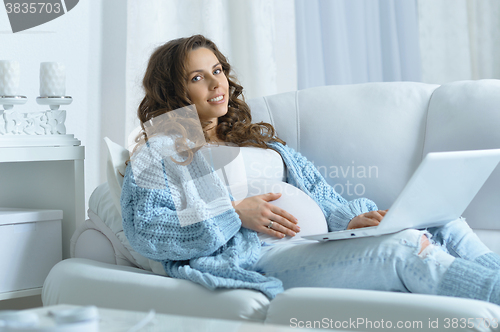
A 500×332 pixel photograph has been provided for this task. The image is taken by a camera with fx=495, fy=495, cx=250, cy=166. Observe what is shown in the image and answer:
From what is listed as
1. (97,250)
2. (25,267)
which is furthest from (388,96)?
(25,267)

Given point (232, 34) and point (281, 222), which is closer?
point (281, 222)

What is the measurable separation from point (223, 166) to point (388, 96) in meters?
0.54

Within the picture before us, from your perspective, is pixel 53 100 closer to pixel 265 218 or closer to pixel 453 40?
pixel 265 218

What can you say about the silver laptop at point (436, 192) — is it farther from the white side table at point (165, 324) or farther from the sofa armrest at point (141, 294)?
the white side table at point (165, 324)

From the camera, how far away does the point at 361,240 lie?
3.21 feet

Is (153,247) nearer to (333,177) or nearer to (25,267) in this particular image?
(25,267)

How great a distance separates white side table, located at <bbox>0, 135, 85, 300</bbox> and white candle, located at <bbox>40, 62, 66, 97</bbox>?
14cm

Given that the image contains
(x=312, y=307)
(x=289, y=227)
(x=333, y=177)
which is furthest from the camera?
(x=333, y=177)

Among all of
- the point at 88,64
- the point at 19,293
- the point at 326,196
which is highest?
the point at 88,64

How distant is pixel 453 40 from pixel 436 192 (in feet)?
4.39

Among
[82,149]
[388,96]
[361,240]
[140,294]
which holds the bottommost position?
[140,294]

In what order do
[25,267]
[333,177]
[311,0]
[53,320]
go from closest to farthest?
[53,320]
[25,267]
[333,177]
[311,0]

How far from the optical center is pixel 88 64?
1.75m

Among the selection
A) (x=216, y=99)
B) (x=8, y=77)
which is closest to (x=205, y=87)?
(x=216, y=99)
